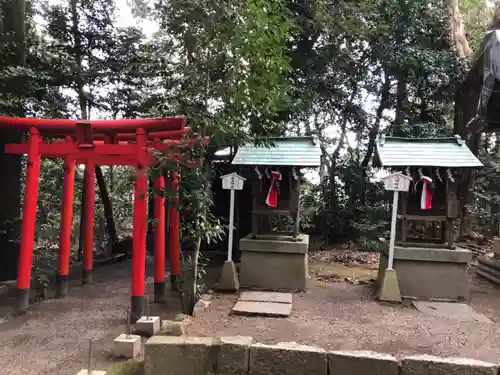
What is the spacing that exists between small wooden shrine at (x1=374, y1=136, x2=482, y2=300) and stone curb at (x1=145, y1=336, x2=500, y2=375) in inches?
133

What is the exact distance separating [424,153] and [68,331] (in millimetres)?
6397

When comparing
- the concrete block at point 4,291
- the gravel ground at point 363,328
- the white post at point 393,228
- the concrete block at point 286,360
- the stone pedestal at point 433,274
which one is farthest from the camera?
the concrete block at point 4,291

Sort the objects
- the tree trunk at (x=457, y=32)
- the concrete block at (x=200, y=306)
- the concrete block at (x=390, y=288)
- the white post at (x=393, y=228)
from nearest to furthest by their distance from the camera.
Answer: the concrete block at (x=200, y=306) → the concrete block at (x=390, y=288) → the white post at (x=393, y=228) → the tree trunk at (x=457, y=32)

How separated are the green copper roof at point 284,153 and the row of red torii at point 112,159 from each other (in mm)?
1619

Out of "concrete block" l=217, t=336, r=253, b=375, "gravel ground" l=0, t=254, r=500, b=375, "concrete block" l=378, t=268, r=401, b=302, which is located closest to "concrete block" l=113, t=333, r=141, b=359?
"gravel ground" l=0, t=254, r=500, b=375

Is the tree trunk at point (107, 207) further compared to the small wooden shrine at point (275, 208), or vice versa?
the tree trunk at point (107, 207)

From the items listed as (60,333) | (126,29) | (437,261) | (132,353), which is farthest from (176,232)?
(126,29)

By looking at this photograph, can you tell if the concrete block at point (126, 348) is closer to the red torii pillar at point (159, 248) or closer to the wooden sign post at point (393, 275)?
the red torii pillar at point (159, 248)

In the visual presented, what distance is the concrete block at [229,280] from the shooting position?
7332 millimetres

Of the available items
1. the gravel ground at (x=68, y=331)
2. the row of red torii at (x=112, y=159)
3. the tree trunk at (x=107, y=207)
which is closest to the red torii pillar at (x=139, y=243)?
the row of red torii at (x=112, y=159)

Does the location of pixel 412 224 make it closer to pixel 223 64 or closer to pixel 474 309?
pixel 474 309

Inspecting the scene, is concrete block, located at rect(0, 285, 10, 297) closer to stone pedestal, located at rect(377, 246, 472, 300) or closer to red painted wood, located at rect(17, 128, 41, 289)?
red painted wood, located at rect(17, 128, 41, 289)

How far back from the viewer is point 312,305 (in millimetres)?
6645

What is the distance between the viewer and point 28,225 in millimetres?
6316
